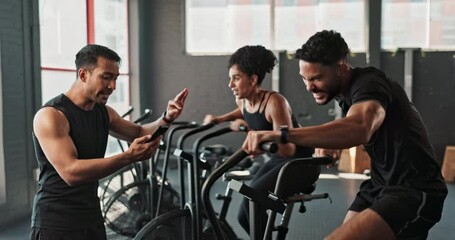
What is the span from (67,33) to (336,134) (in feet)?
14.8

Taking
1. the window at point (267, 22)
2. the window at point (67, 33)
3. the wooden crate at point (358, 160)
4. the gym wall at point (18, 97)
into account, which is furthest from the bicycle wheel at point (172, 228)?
the window at point (267, 22)

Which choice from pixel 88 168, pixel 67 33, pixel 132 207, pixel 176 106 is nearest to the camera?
pixel 88 168

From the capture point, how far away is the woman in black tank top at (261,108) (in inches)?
133

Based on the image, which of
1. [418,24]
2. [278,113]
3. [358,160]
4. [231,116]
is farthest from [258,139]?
[418,24]

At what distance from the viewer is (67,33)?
5820 millimetres

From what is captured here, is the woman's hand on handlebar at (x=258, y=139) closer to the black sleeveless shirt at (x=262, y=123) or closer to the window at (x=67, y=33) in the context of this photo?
the black sleeveless shirt at (x=262, y=123)

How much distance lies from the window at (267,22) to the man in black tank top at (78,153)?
5664 millimetres

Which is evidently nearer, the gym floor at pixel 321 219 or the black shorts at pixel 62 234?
the black shorts at pixel 62 234

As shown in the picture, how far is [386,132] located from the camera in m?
2.23

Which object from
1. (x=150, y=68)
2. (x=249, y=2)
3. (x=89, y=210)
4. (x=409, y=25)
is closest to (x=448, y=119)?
(x=409, y=25)

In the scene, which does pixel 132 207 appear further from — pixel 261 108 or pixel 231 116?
pixel 261 108

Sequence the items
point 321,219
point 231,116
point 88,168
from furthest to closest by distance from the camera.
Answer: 1. point 321,219
2. point 231,116
3. point 88,168

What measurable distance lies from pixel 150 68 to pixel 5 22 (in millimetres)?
3885

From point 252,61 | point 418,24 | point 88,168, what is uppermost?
point 418,24
